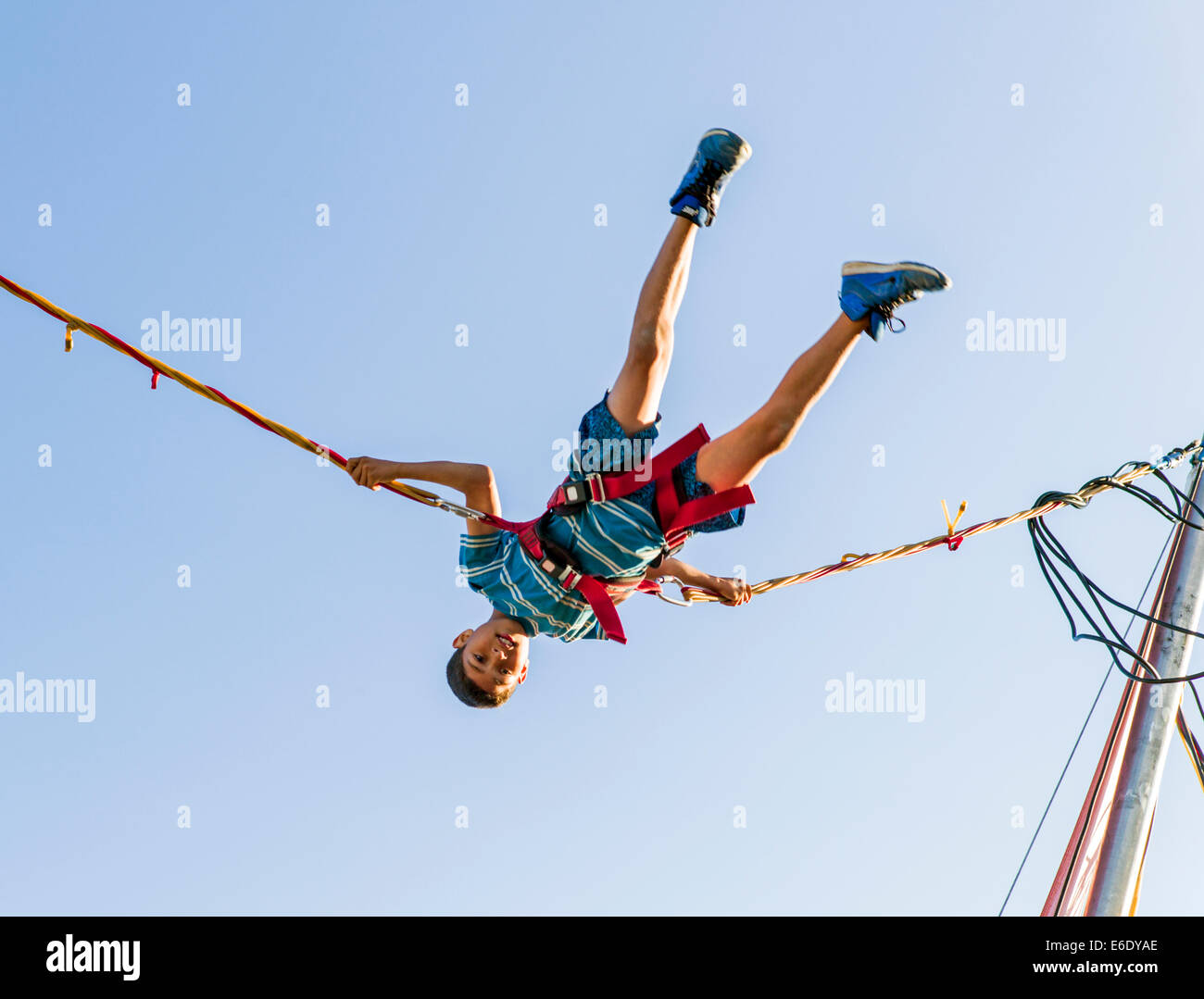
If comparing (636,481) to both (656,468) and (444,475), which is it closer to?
(656,468)

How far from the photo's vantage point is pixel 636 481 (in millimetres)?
5070

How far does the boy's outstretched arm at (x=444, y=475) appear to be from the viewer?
15.9 ft

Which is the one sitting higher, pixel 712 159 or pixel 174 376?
pixel 712 159

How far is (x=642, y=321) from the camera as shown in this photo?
4812 mm

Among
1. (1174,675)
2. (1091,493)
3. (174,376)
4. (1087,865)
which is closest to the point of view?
(174,376)

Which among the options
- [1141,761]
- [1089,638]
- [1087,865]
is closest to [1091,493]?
[1089,638]

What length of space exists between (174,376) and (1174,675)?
4.44 m

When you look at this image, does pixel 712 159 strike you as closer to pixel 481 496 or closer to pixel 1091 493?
pixel 481 496

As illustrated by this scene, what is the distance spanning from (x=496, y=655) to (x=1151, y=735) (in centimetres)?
290

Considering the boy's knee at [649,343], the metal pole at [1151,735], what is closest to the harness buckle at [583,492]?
the boy's knee at [649,343]

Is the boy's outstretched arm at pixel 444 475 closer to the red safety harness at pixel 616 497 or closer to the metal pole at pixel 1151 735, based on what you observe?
the red safety harness at pixel 616 497

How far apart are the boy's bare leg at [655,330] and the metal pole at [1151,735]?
2.59 meters

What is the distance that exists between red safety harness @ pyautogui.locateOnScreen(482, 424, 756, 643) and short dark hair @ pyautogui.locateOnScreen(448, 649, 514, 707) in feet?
2.63

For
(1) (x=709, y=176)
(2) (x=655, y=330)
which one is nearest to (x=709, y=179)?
(1) (x=709, y=176)
